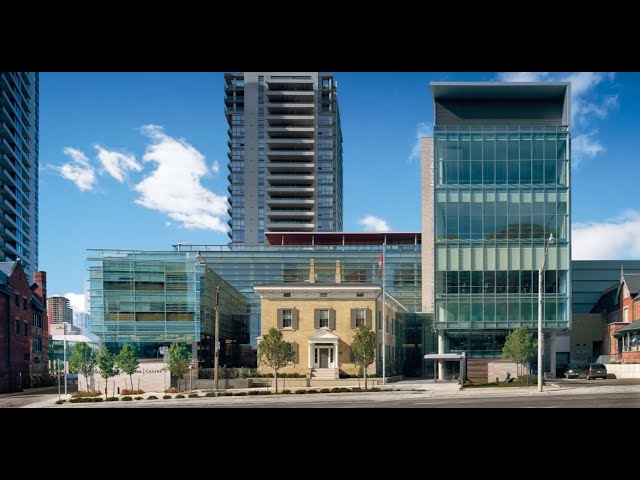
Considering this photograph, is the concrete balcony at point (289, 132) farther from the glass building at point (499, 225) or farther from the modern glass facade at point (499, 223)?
the modern glass facade at point (499, 223)

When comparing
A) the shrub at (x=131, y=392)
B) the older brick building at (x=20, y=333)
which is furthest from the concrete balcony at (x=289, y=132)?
the shrub at (x=131, y=392)

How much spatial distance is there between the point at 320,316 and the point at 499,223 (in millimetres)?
14448

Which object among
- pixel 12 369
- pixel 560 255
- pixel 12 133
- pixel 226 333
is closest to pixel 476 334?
pixel 560 255

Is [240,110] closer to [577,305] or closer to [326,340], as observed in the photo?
[577,305]

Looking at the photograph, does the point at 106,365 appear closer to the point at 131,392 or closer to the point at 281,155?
the point at 131,392

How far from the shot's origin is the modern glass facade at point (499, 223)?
47594 mm

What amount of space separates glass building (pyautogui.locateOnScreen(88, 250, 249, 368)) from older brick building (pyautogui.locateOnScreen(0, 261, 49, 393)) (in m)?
5.48

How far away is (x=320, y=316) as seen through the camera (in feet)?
148

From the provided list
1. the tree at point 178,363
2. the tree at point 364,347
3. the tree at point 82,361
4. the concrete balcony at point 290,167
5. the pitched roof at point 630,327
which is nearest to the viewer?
the tree at point 178,363

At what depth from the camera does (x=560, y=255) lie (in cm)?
4762

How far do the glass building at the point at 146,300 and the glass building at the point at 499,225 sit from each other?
695 inches
